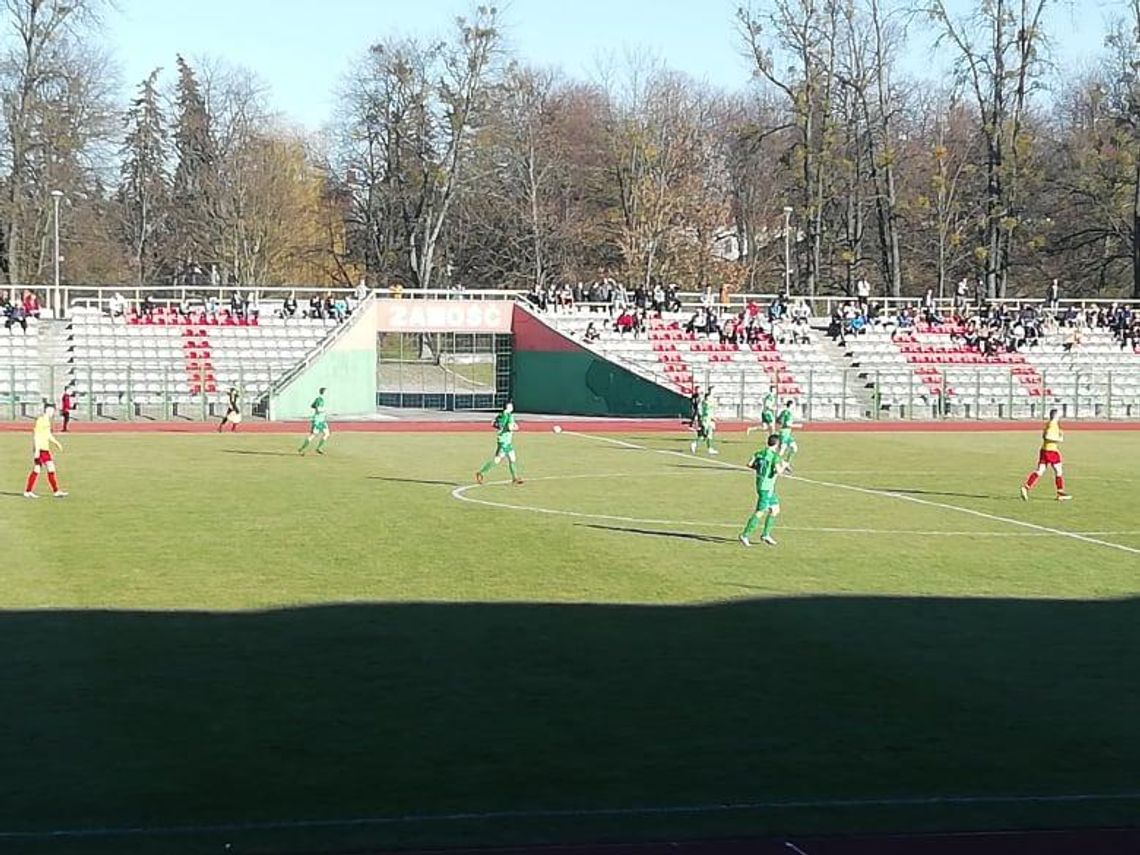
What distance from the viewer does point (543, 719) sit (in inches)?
489

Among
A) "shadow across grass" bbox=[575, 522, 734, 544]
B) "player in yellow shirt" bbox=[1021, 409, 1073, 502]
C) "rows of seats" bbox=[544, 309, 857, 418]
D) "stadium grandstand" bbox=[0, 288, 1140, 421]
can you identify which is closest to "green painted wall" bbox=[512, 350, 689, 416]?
"stadium grandstand" bbox=[0, 288, 1140, 421]

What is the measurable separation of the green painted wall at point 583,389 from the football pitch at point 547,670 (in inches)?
1035

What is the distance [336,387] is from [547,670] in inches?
1612

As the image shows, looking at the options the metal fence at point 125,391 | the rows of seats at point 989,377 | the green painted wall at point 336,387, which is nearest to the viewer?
the metal fence at point 125,391

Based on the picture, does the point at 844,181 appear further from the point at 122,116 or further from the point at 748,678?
the point at 748,678

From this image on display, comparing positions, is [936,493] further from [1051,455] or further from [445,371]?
[445,371]

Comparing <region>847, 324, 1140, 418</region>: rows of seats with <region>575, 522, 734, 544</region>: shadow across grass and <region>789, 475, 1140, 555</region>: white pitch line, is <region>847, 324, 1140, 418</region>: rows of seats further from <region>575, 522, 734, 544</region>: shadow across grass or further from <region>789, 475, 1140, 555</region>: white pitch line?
<region>575, 522, 734, 544</region>: shadow across grass

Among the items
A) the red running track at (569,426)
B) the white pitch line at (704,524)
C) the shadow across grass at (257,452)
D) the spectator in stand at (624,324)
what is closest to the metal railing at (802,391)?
the red running track at (569,426)

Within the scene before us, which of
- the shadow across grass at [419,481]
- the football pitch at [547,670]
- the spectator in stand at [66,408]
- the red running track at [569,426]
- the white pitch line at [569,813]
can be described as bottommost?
the white pitch line at [569,813]

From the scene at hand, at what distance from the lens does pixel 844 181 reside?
79.7m

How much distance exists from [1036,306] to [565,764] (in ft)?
196

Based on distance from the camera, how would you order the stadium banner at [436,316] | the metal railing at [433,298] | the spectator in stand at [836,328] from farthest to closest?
the spectator in stand at [836,328], the metal railing at [433,298], the stadium banner at [436,316]

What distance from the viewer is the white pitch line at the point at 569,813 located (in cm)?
945

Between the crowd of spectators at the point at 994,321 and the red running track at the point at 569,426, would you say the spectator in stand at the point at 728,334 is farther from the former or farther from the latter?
the red running track at the point at 569,426
